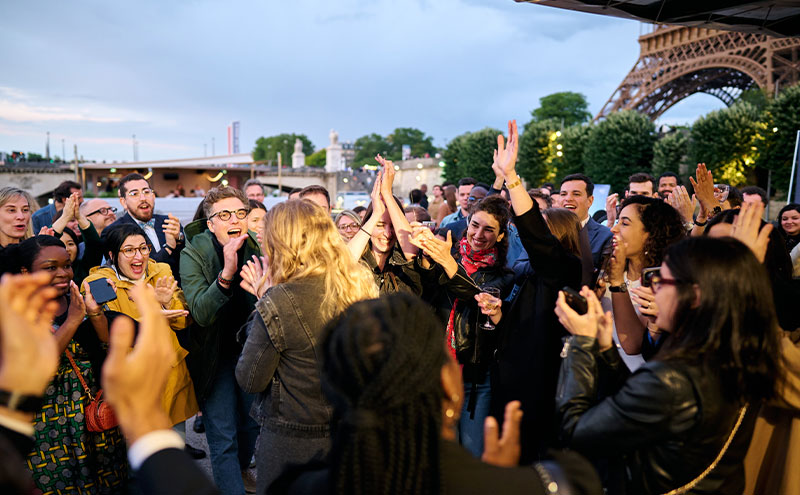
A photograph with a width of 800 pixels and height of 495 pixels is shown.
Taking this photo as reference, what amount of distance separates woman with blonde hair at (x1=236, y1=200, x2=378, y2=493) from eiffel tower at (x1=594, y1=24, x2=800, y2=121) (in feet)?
102

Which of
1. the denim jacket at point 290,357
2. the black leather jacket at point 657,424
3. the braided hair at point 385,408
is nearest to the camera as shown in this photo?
the braided hair at point 385,408

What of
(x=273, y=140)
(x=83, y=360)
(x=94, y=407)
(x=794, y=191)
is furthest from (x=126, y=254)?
(x=273, y=140)

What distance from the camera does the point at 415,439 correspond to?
1271 millimetres

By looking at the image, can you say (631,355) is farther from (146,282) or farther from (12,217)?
(12,217)

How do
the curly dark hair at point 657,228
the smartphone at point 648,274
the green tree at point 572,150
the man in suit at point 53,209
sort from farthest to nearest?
the green tree at point 572,150 < the man in suit at point 53,209 < the curly dark hair at point 657,228 < the smartphone at point 648,274

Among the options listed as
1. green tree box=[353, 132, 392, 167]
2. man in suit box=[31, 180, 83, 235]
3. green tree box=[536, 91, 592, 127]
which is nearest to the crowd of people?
man in suit box=[31, 180, 83, 235]

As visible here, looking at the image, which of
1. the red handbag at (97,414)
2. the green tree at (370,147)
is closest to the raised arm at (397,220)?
the red handbag at (97,414)

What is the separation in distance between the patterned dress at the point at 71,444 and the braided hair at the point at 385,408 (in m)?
2.07

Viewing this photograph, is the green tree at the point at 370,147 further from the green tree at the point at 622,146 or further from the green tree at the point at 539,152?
the green tree at the point at 622,146

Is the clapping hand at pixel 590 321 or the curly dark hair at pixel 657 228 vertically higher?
the curly dark hair at pixel 657 228

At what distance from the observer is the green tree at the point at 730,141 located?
21875 millimetres

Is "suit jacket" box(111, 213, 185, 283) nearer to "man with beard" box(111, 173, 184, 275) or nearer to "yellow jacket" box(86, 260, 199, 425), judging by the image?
"man with beard" box(111, 173, 184, 275)

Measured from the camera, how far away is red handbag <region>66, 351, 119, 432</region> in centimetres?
264

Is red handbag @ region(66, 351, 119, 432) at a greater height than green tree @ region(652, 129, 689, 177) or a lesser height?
lesser
